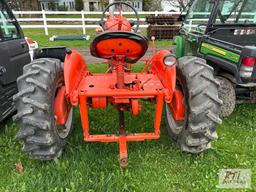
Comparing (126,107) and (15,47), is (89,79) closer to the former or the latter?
(126,107)

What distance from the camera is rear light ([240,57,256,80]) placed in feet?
12.6

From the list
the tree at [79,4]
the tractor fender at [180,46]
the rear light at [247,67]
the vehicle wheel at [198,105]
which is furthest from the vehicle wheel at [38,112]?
the tree at [79,4]

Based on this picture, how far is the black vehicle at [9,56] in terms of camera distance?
13.9 feet

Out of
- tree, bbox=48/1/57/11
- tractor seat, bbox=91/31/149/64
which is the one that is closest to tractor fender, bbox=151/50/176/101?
tractor seat, bbox=91/31/149/64

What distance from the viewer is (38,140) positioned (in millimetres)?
3084

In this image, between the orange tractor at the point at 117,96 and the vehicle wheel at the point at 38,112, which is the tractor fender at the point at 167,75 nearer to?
the orange tractor at the point at 117,96

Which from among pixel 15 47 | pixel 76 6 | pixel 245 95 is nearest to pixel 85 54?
pixel 15 47

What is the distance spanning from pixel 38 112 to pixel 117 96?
0.80m

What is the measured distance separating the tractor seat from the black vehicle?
1.86 m

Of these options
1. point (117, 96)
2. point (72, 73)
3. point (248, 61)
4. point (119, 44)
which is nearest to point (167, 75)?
point (117, 96)

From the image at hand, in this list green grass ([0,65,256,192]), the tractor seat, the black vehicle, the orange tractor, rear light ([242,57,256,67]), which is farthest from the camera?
the black vehicle

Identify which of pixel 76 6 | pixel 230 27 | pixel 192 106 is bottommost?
pixel 76 6

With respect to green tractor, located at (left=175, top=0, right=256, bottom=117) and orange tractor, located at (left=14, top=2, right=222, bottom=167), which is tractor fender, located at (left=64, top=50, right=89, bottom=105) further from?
green tractor, located at (left=175, top=0, right=256, bottom=117)

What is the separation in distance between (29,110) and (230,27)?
3.81 meters
